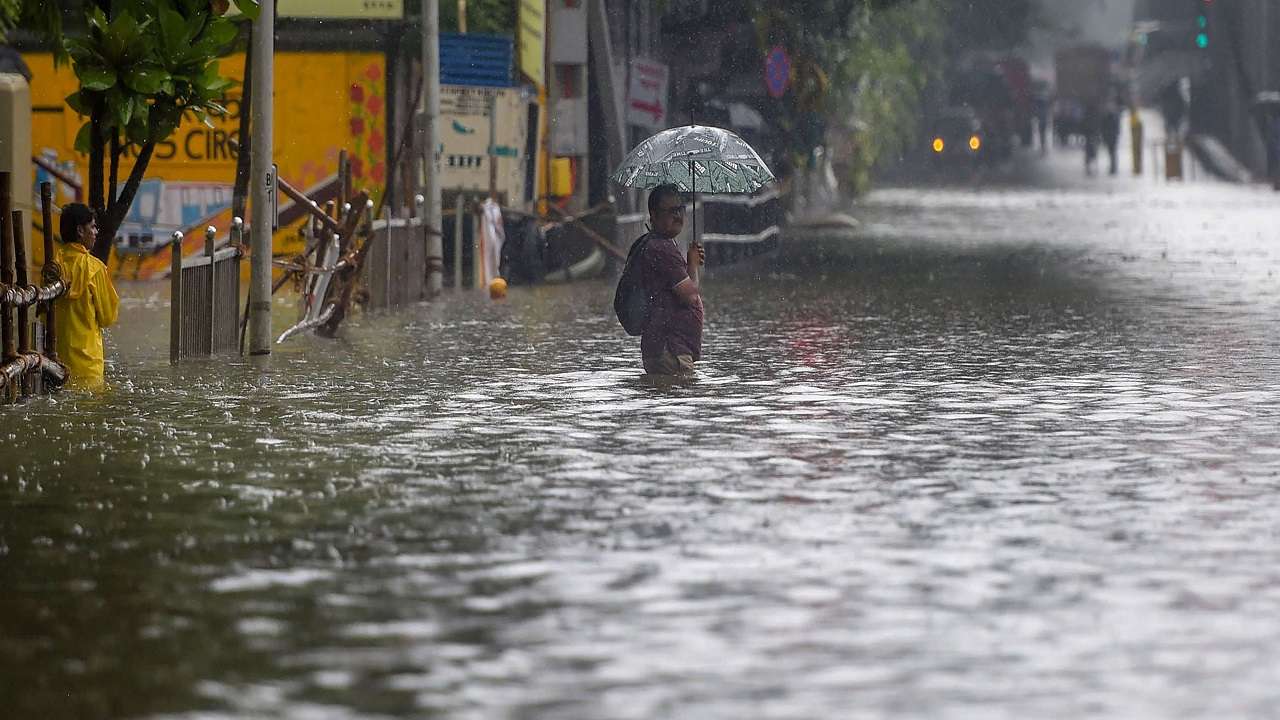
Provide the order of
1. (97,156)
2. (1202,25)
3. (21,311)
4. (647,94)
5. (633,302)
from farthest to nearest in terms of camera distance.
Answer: (1202,25), (647,94), (633,302), (97,156), (21,311)

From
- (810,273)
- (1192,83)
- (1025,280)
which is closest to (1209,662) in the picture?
(1025,280)

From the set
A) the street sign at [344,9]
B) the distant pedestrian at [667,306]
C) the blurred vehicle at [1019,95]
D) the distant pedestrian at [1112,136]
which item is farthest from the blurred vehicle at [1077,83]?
the distant pedestrian at [667,306]

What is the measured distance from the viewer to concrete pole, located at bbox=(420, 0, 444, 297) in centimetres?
2603

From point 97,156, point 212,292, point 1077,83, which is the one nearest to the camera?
point 97,156

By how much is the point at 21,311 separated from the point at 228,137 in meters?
15.1

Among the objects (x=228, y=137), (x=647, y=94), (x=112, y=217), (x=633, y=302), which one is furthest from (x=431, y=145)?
(x=633, y=302)

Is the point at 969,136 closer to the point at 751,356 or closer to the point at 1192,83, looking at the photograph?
the point at 1192,83

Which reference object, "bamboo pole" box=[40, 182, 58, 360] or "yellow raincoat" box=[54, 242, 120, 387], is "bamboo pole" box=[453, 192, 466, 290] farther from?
"bamboo pole" box=[40, 182, 58, 360]

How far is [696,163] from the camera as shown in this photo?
19.1 m

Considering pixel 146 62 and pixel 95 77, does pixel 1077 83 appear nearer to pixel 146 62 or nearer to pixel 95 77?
pixel 146 62

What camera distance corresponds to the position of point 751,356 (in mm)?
18719

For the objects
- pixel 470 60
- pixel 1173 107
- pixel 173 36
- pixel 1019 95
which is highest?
pixel 1019 95

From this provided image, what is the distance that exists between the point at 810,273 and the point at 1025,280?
3.60 metres

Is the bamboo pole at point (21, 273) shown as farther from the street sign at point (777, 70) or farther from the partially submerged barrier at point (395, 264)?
the street sign at point (777, 70)
